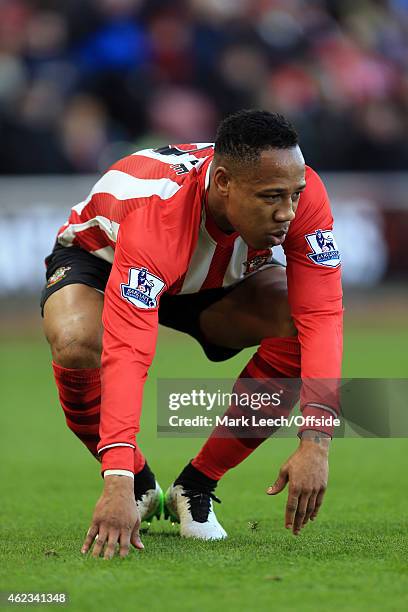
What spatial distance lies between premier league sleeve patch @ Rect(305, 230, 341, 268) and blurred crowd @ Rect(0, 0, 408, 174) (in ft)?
28.4

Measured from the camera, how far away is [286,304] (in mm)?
4645

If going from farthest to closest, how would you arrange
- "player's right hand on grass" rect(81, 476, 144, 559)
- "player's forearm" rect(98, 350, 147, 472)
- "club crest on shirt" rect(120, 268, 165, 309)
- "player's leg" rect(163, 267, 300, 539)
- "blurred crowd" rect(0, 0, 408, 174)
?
"blurred crowd" rect(0, 0, 408, 174), "player's leg" rect(163, 267, 300, 539), "club crest on shirt" rect(120, 268, 165, 309), "player's forearm" rect(98, 350, 147, 472), "player's right hand on grass" rect(81, 476, 144, 559)

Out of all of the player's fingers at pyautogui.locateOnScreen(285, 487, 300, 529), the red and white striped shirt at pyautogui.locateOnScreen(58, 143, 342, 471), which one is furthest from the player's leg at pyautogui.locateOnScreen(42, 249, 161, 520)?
the player's fingers at pyautogui.locateOnScreen(285, 487, 300, 529)

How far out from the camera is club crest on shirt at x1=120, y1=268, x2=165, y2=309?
392 centimetres

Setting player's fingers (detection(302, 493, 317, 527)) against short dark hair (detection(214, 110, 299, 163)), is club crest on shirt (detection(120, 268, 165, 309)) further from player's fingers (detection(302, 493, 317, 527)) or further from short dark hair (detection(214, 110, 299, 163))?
player's fingers (detection(302, 493, 317, 527))

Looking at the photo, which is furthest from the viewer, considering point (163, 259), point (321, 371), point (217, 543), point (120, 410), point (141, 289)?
point (217, 543)

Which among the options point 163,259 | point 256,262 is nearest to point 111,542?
point 163,259

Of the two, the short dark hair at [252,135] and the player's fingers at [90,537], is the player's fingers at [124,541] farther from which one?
the short dark hair at [252,135]

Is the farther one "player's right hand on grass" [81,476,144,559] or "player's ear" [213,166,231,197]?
"player's ear" [213,166,231,197]

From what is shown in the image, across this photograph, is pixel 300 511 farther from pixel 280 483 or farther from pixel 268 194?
pixel 268 194

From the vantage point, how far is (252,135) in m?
3.97

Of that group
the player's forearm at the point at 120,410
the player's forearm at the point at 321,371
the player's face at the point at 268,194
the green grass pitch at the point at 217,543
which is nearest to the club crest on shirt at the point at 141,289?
the player's forearm at the point at 120,410

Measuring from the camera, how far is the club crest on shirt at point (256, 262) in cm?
473

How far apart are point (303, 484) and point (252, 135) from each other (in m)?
1.20
